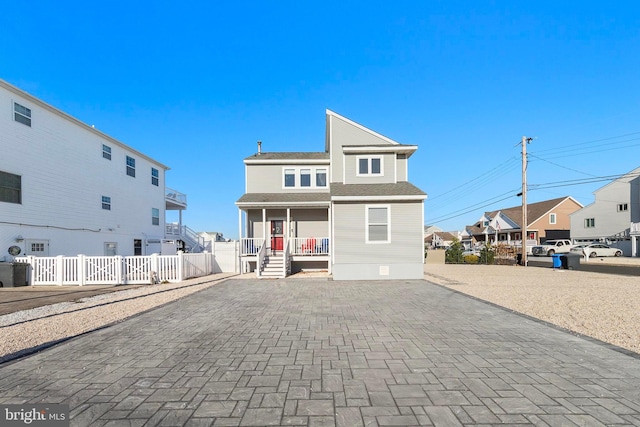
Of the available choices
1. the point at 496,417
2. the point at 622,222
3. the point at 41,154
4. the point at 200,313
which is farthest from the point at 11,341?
the point at 622,222

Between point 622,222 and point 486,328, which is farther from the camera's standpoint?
point 622,222

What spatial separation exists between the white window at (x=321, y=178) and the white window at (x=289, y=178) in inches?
57.3

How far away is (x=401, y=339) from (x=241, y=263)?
12.5m

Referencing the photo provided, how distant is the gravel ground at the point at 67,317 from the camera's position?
531 cm

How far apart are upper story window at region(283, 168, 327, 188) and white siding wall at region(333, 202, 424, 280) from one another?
4315mm

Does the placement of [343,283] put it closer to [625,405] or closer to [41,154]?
[625,405]

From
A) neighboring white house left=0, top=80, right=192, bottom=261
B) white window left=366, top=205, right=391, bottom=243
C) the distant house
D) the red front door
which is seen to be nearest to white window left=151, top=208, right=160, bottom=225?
neighboring white house left=0, top=80, right=192, bottom=261

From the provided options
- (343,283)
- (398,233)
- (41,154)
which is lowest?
(343,283)

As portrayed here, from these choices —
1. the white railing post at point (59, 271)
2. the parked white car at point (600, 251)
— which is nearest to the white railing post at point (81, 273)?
the white railing post at point (59, 271)

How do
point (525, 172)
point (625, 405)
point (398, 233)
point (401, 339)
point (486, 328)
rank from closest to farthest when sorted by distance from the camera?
point (625, 405) → point (401, 339) → point (486, 328) → point (398, 233) → point (525, 172)

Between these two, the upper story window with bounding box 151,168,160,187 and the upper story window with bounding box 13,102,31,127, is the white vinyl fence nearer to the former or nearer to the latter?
the upper story window with bounding box 13,102,31,127

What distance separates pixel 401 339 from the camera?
206 inches

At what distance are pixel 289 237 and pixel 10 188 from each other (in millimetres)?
13852

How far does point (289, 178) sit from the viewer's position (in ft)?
56.9
